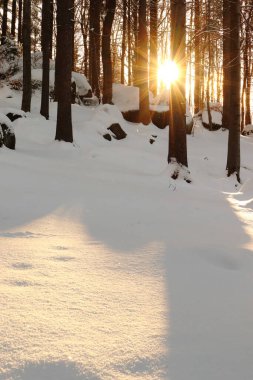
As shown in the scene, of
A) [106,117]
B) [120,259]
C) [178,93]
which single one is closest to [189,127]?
[106,117]

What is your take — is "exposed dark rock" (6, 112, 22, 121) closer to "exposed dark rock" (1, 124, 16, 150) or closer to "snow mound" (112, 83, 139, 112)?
"exposed dark rock" (1, 124, 16, 150)

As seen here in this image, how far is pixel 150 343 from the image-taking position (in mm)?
1566

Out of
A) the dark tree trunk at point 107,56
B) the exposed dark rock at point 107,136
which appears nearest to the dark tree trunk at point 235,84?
the exposed dark rock at point 107,136

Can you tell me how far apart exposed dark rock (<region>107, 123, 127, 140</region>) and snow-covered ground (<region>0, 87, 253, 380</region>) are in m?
7.41

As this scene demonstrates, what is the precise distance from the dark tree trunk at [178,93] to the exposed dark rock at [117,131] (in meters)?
4.72

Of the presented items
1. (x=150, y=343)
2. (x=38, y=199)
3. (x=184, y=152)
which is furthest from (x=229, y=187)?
(x=150, y=343)

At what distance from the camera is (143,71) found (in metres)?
15.5

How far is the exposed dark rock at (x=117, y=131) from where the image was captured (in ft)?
44.2

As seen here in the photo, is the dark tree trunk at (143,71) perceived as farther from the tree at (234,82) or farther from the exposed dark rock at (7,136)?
the exposed dark rock at (7,136)

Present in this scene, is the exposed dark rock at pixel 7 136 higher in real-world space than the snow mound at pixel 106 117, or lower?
lower

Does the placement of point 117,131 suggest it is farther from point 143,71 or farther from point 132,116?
point 143,71

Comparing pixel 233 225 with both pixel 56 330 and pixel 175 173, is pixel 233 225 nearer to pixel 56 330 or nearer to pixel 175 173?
pixel 56 330

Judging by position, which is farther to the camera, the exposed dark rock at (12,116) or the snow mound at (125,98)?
the snow mound at (125,98)

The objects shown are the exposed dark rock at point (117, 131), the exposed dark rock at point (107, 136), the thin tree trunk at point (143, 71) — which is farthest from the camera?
the thin tree trunk at point (143, 71)
